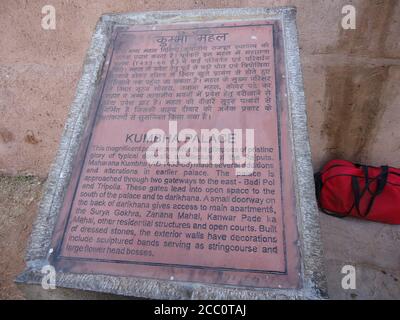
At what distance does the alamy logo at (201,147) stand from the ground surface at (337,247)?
4.17 feet

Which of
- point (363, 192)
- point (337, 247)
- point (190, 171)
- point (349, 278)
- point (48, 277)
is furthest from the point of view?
point (363, 192)

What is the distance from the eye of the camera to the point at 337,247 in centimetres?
235

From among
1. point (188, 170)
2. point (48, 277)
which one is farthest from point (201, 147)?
point (48, 277)

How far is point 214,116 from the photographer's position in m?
1.50

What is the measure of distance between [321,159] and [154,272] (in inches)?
80.6

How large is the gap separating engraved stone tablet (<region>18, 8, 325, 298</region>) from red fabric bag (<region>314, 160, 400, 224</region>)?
4.22 ft

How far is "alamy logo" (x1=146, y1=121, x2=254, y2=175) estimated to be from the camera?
55.0 inches

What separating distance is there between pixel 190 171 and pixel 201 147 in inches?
4.9

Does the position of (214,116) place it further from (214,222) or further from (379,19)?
(379,19)

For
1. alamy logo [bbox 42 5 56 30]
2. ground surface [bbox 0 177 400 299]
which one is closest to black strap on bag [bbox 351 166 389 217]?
ground surface [bbox 0 177 400 299]

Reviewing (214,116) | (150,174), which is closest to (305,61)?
(214,116)

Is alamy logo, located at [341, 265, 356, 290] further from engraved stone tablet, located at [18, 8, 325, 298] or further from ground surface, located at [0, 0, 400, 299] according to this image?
engraved stone tablet, located at [18, 8, 325, 298]
